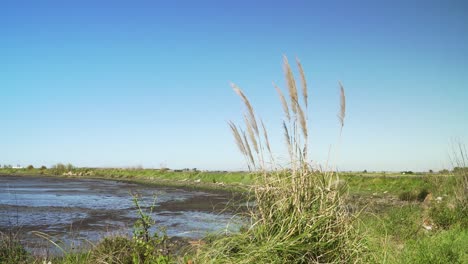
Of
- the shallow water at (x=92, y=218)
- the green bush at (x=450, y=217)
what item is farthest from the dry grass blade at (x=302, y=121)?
the green bush at (x=450, y=217)

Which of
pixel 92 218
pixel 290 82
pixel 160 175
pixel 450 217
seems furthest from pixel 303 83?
pixel 160 175

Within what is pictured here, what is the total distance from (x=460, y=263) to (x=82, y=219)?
39.7ft

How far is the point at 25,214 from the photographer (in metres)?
15.5

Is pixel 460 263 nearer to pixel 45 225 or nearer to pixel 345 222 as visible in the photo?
pixel 345 222

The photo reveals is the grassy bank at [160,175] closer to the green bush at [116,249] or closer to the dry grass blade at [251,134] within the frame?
the green bush at [116,249]

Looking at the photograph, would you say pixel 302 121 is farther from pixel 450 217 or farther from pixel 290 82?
pixel 450 217

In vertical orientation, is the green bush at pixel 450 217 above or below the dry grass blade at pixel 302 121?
below

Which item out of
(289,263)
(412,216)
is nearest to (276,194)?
(289,263)

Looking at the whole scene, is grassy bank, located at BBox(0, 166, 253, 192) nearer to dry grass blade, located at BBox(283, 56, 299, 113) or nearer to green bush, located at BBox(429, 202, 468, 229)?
green bush, located at BBox(429, 202, 468, 229)

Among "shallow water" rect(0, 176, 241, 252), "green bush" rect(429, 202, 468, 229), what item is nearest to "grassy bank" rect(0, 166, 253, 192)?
"shallow water" rect(0, 176, 241, 252)

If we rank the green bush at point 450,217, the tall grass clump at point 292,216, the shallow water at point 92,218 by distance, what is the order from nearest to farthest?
the tall grass clump at point 292,216 → the green bush at point 450,217 → the shallow water at point 92,218

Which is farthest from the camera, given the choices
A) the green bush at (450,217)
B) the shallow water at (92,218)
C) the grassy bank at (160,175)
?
the grassy bank at (160,175)

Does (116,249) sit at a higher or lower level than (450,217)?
lower

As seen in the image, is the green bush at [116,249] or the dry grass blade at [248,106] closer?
the dry grass blade at [248,106]
